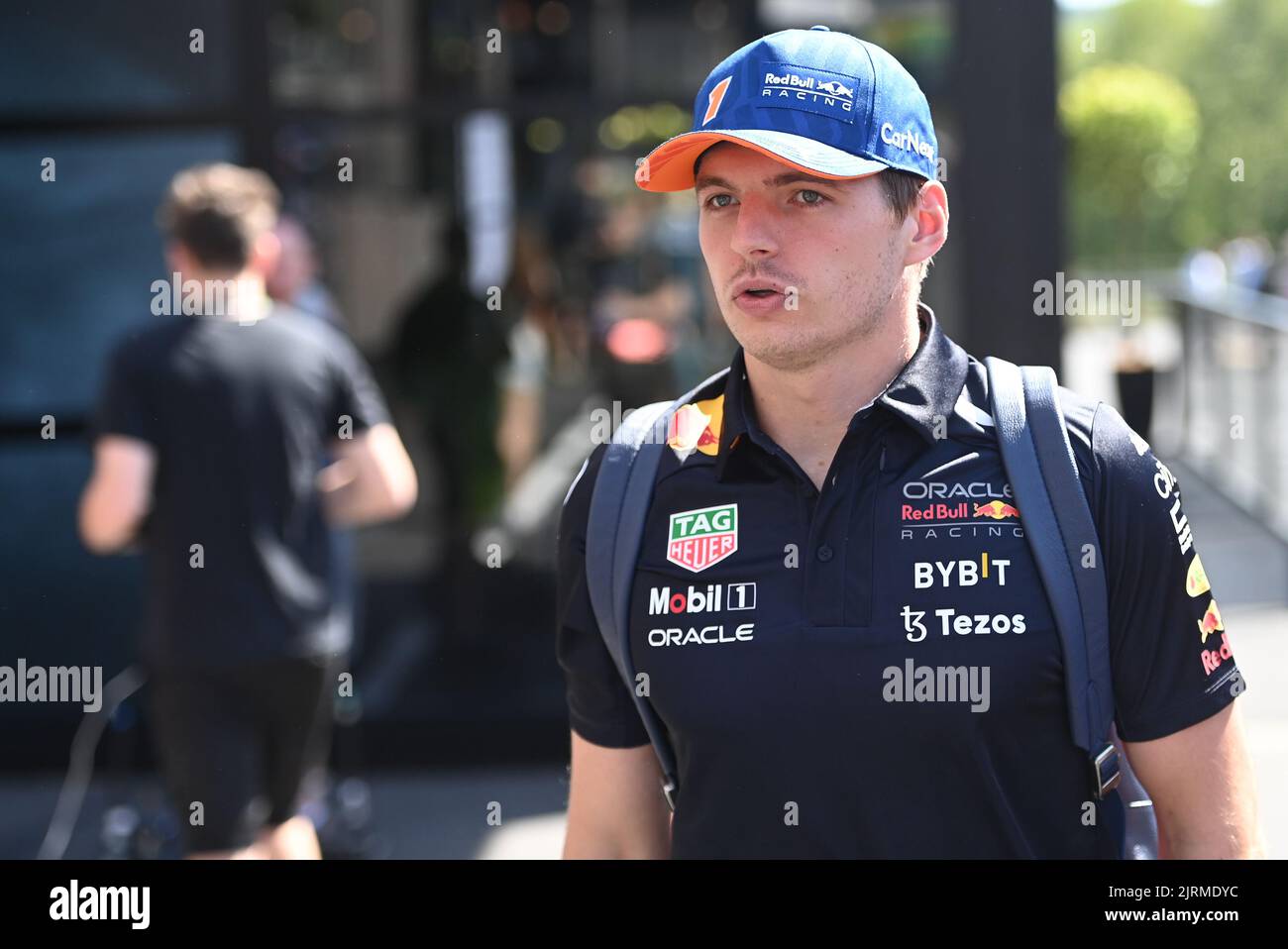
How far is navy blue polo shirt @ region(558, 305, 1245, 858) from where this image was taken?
1.87 m

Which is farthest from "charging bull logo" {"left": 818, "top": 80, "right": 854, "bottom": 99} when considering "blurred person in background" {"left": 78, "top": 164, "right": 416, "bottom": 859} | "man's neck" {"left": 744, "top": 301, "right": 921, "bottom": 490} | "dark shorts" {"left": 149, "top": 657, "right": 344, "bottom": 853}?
"dark shorts" {"left": 149, "top": 657, "right": 344, "bottom": 853}

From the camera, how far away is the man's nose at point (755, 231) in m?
1.97

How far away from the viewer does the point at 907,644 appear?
6.20 feet

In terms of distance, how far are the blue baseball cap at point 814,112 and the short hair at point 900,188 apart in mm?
15

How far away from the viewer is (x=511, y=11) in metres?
6.43

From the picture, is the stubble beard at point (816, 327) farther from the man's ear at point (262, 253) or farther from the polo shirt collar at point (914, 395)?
the man's ear at point (262, 253)

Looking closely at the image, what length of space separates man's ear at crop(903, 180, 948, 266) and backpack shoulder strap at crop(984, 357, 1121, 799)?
26 cm

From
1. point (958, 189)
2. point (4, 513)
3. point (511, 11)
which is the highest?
point (511, 11)

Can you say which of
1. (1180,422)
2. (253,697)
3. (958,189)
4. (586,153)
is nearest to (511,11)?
(586,153)

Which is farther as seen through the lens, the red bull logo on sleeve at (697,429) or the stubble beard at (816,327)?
the red bull logo on sleeve at (697,429)

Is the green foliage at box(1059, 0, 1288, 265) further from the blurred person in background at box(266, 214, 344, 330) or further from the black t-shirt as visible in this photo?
the black t-shirt

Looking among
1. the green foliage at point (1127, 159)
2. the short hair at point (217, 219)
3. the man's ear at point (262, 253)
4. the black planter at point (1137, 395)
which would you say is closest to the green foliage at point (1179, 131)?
the green foliage at point (1127, 159)
